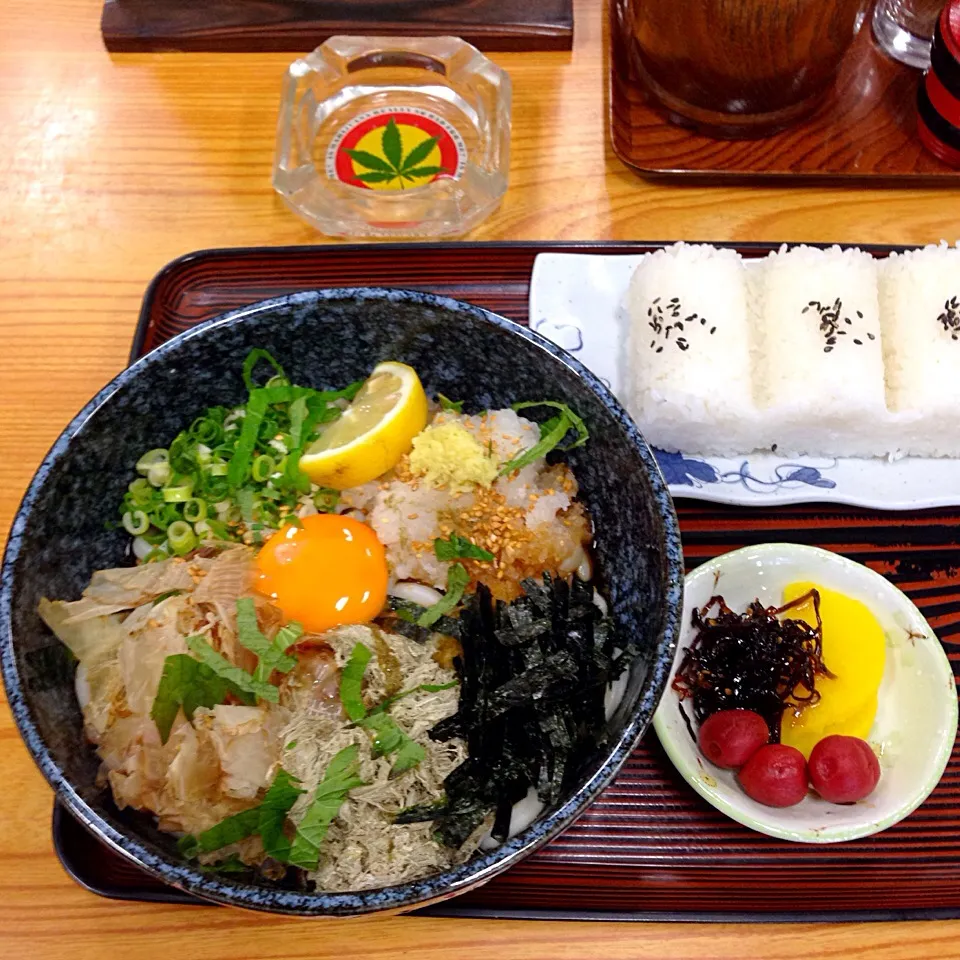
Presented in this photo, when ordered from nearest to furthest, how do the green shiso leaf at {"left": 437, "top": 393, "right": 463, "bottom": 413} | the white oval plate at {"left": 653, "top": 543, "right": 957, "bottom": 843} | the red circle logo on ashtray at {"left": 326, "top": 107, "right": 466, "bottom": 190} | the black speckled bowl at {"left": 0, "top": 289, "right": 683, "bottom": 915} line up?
1. the black speckled bowl at {"left": 0, "top": 289, "right": 683, "bottom": 915}
2. the white oval plate at {"left": 653, "top": 543, "right": 957, "bottom": 843}
3. the green shiso leaf at {"left": 437, "top": 393, "right": 463, "bottom": 413}
4. the red circle logo on ashtray at {"left": 326, "top": 107, "right": 466, "bottom": 190}

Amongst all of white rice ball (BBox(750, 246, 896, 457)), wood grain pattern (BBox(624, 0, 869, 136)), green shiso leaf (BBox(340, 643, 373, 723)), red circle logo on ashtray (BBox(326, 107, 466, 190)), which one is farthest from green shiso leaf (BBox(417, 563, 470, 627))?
wood grain pattern (BBox(624, 0, 869, 136))

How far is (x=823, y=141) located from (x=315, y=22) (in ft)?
→ 4.95

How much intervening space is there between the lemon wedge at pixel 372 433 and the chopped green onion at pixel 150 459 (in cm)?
27

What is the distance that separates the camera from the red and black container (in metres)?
2.02

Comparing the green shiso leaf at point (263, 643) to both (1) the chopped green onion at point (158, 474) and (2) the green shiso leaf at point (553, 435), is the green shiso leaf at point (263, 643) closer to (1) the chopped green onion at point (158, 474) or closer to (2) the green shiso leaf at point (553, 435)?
(1) the chopped green onion at point (158, 474)

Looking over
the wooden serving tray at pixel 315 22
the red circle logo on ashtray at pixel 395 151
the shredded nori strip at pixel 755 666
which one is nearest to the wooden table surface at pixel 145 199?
the wooden serving tray at pixel 315 22

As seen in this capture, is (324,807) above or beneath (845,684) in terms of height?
above

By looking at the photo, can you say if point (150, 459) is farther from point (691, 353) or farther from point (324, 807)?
point (691, 353)

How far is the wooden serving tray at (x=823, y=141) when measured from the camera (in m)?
2.19

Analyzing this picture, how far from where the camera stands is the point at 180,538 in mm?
1553

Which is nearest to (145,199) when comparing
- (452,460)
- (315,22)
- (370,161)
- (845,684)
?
(370,161)

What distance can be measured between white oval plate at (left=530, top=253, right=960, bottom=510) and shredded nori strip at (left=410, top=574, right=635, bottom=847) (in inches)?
21.5

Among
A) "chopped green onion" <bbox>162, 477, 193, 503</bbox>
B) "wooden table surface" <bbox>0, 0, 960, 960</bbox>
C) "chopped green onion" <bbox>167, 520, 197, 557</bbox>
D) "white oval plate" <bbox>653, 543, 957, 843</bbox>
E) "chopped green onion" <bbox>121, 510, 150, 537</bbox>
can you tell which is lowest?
"white oval plate" <bbox>653, 543, 957, 843</bbox>

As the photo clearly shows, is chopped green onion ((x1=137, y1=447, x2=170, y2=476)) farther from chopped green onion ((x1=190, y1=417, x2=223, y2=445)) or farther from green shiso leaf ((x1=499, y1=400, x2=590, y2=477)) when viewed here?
green shiso leaf ((x1=499, y1=400, x2=590, y2=477))
